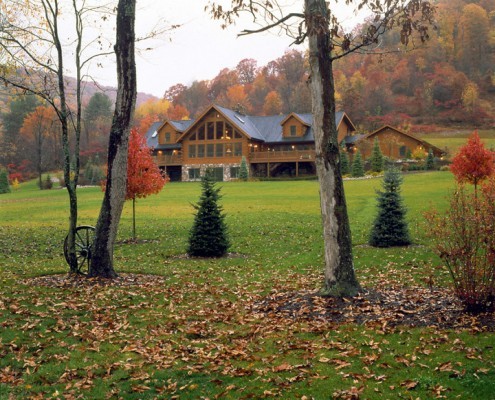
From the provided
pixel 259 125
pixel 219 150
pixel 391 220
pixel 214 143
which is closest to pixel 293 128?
pixel 259 125

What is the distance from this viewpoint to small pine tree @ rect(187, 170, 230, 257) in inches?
592

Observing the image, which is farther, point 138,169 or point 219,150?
point 219,150

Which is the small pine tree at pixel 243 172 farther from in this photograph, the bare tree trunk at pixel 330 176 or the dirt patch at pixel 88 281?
the bare tree trunk at pixel 330 176

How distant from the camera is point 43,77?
11.2 meters

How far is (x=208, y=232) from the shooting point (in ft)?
49.8

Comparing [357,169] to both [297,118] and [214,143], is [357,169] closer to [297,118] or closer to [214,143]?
[297,118]

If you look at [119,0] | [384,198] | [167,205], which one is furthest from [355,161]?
[119,0]

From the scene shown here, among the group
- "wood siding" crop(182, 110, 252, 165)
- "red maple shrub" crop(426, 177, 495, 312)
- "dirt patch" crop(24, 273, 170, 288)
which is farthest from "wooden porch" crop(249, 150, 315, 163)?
"red maple shrub" crop(426, 177, 495, 312)

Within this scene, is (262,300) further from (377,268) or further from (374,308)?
(377,268)

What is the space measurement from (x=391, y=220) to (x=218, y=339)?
9927mm

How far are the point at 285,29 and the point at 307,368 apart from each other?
577 centimetres

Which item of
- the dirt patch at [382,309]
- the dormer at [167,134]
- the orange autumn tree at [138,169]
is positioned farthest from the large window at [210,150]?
the dirt patch at [382,309]

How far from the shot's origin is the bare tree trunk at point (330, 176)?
8.10 meters

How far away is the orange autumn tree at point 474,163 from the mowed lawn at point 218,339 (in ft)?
26.2
